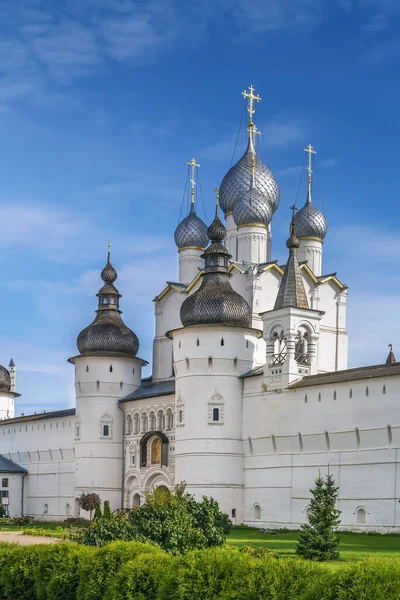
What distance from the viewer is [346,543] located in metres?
27.1

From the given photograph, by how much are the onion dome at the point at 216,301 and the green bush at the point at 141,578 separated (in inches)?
869

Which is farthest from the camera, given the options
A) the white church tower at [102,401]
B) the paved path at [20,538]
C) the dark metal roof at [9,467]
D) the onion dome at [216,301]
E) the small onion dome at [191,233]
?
the dark metal roof at [9,467]

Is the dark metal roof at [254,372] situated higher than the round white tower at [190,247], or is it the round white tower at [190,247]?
the round white tower at [190,247]

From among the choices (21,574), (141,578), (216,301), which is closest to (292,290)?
(216,301)

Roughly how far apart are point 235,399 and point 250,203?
9843 millimetres

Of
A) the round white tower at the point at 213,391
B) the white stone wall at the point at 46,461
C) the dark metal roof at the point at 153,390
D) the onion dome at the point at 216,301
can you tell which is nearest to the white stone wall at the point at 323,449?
the round white tower at the point at 213,391

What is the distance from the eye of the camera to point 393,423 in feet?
101

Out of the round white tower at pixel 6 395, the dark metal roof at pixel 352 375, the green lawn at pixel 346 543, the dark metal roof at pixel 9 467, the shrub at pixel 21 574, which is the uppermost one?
the dark metal roof at pixel 352 375

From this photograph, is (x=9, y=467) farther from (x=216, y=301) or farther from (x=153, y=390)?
(x=216, y=301)

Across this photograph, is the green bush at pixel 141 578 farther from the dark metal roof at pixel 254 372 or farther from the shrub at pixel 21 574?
the dark metal roof at pixel 254 372

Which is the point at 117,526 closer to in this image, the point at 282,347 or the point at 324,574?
the point at 324,574

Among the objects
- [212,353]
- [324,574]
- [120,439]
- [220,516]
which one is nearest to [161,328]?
[120,439]

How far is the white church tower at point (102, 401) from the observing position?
4416 cm

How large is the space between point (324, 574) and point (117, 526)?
7.60 metres
